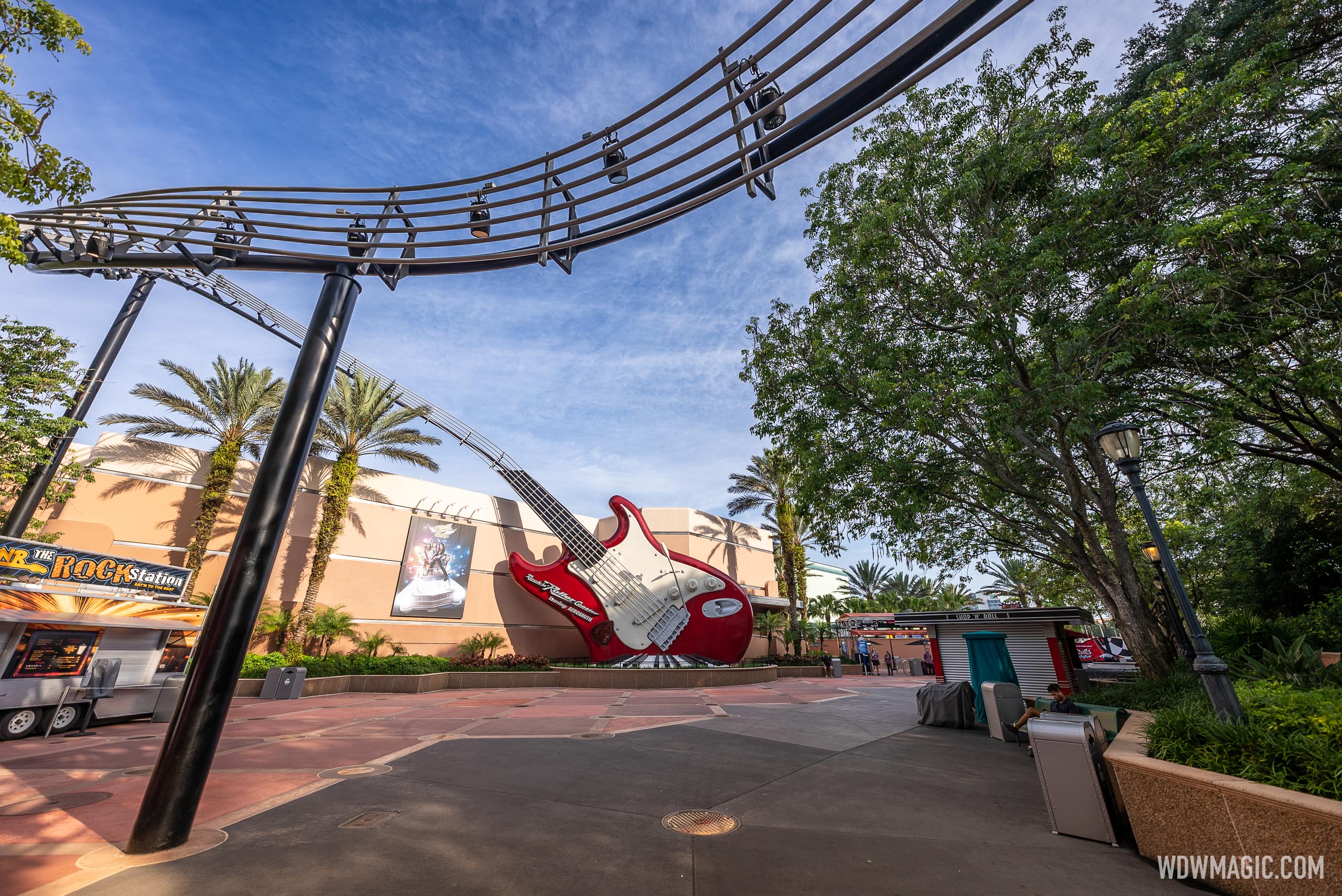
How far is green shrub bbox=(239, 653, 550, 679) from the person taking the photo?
59.7 ft

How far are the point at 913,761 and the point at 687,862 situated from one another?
555cm

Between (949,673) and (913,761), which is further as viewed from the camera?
(949,673)

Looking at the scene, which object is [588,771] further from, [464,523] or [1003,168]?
[464,523]

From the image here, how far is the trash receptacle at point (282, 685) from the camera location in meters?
16.5

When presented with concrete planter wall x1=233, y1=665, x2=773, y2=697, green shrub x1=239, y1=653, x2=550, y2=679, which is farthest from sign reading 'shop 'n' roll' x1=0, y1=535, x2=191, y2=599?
concrete planter wall x1=233, y1=665, x2=773, y2=697

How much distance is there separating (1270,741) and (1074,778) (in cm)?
161

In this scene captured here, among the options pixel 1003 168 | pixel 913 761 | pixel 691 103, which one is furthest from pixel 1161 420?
pixel 691 103

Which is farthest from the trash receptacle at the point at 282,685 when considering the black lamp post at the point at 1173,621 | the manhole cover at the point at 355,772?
the black lamp post at the point at 1173,621

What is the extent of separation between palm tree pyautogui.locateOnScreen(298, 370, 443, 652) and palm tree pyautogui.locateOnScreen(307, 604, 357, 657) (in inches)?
14.4

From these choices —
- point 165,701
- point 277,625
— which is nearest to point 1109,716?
point 165,701

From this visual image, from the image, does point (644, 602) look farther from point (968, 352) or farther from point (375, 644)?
point (968, 352)

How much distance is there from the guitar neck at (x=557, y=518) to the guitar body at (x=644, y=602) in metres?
0.47

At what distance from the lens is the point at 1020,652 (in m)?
13.8

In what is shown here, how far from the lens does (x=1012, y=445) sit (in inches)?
479
